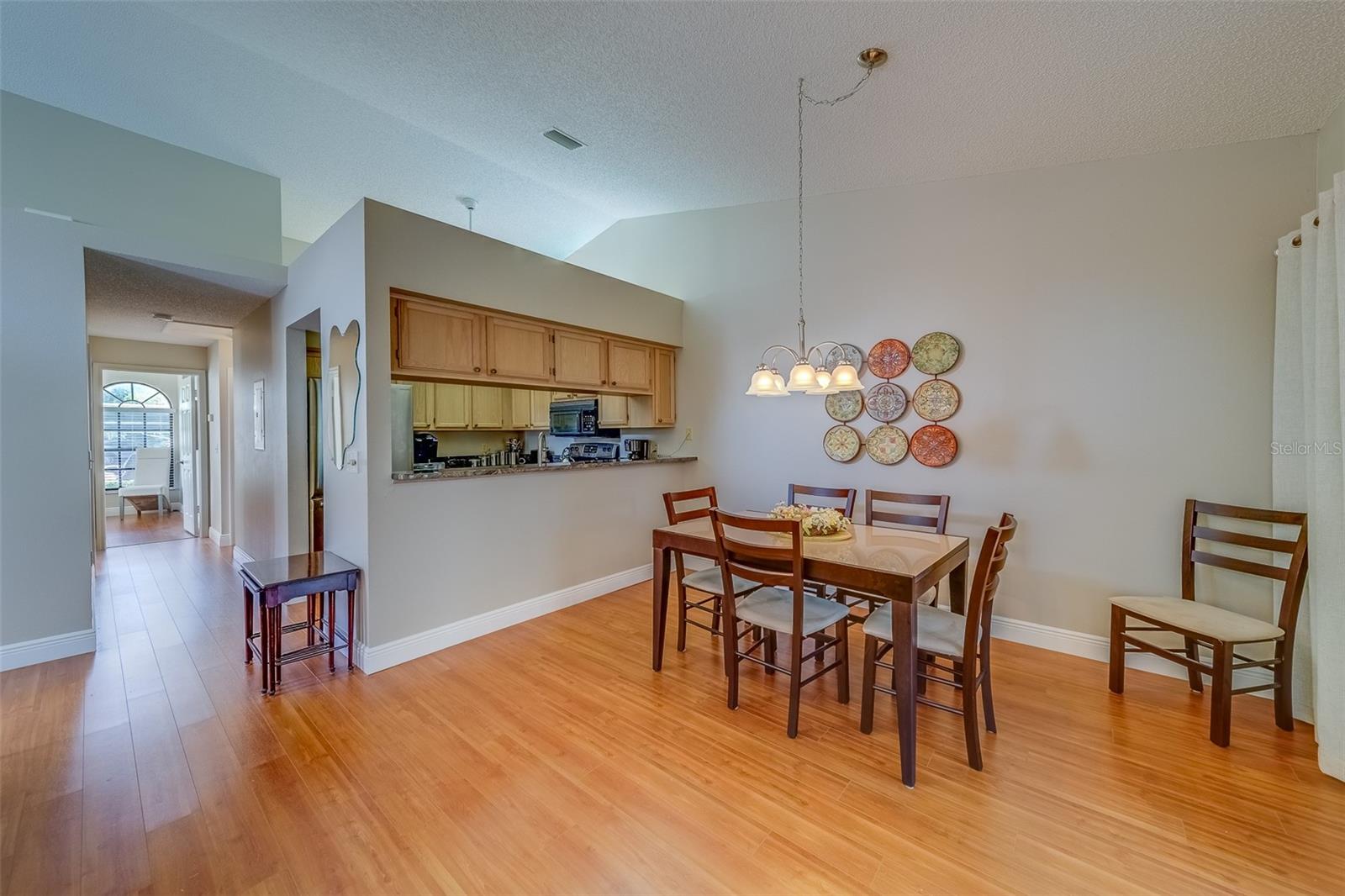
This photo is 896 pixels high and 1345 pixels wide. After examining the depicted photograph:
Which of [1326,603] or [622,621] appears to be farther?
[622,621]

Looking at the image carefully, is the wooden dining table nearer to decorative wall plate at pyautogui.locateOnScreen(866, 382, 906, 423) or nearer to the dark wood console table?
decorative wall plate at pyautogui.locateOnScreen(866, 382, 906, 423)

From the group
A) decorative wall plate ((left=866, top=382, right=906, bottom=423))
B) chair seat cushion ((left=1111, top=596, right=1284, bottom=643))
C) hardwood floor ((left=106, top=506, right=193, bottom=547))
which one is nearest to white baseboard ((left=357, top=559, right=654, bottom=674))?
decorative wall plate ((left=866, top=382, right=906, bottom=423))

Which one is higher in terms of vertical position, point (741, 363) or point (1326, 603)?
point (741, 363)

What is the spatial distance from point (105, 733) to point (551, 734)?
1.91m

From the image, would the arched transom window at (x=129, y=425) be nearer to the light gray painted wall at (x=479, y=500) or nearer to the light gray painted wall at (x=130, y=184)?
the light gray painted wall at (x=130, y=184)

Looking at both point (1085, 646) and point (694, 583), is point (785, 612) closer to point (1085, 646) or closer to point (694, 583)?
point (694, 583)

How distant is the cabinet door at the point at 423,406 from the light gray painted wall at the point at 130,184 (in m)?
1.56

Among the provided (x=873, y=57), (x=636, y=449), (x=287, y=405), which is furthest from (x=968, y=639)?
(x=287, y=405)

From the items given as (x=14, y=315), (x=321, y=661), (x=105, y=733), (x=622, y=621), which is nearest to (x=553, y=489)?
(x=622, y=621)

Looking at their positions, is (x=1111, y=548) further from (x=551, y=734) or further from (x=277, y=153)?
(x=277, y=153)

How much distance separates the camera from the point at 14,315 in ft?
9.12

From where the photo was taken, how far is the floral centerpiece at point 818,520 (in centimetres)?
263

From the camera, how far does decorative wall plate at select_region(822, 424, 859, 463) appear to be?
3.71m

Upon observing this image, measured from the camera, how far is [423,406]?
5.18 metres
